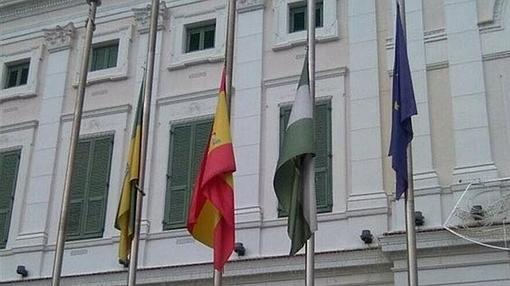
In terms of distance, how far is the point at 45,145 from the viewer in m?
19.7

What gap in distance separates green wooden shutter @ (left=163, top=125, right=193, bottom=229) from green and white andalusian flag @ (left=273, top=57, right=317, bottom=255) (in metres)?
5.67

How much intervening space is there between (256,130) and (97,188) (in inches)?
143

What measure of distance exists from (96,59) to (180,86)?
2.49 m

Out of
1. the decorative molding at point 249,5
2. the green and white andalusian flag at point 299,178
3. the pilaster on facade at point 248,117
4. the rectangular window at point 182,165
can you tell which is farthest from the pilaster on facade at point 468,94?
→ the rectangular window at point 182,165

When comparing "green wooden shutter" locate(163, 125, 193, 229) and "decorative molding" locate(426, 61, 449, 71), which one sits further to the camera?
"green wooden shutter" locate(163, 125, 193, 229)

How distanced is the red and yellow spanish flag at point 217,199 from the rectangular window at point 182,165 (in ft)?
16.2

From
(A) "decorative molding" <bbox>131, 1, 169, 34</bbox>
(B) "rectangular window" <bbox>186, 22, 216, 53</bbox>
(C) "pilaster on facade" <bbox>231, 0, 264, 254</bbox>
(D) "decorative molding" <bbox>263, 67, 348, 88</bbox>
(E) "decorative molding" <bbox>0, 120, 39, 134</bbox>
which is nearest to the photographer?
(C) "pilaster on facade" <bbox>231, 0, 264, 254</bbox>

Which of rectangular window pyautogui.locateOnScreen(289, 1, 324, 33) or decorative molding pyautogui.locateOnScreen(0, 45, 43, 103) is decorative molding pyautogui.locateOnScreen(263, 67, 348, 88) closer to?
rectangular window pyautogui.locateOnScreen(289, 1, 324, 33)

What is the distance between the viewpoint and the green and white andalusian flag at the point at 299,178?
478 inches

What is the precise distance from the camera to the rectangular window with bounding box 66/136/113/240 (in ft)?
60.7

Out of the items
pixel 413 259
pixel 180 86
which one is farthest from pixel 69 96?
pixel 413 259

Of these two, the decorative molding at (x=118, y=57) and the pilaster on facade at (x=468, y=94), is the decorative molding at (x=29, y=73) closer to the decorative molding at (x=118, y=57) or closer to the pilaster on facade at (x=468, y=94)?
the decorative molding at (x=118, y=57)

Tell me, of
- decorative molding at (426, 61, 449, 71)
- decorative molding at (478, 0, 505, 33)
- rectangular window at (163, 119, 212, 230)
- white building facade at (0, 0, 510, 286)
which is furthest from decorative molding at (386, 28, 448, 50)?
rectangular window at (163, 119, 212, 230)

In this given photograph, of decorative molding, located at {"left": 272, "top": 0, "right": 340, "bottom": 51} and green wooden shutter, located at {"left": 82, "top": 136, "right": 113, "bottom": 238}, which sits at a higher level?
decorative molding, located at {"left": 272, "top": 0, "right": 340, "bottom": 51}
